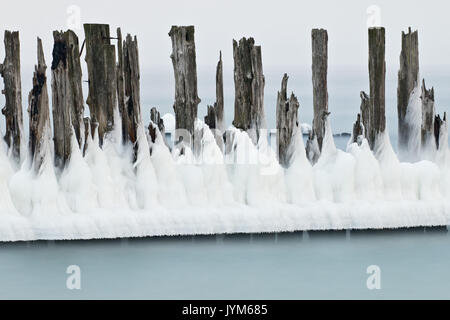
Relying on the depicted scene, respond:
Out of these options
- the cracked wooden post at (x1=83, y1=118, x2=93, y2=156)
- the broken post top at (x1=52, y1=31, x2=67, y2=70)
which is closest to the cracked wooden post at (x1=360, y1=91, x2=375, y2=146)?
the cracked wooden post at (x1=83, y1=118, x2=93, y2=156)

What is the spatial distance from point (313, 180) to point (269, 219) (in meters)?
0.98

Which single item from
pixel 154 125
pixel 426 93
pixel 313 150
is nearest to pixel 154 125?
pixel 154 125

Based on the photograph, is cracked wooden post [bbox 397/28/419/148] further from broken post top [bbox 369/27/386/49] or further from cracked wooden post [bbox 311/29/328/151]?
cracked wooden post [bbox 311/29/328/151]

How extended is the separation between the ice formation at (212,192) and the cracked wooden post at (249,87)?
28 centimetres

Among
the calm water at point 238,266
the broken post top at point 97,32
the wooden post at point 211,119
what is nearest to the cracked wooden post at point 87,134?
the broken post top at point 97,32

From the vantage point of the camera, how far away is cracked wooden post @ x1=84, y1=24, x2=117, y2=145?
1783cm

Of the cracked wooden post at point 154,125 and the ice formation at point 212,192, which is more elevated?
the cracked wooden post at point 154,125

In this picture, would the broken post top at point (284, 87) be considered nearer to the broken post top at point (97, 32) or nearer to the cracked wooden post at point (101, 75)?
the cracked wooden post at point (101, 75)

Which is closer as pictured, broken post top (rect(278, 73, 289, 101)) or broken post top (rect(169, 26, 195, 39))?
broken post top (rect(278, 73, 289, 101))

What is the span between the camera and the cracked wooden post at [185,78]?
1809cm

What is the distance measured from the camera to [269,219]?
56.7 ft

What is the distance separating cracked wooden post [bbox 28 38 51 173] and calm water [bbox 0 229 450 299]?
4.41ft
